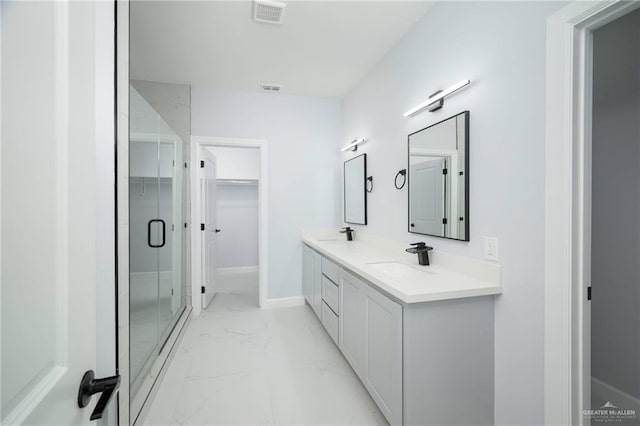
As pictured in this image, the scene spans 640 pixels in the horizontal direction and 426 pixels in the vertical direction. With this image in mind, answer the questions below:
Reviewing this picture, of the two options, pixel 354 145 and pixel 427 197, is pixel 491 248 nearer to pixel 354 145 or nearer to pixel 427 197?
pixel 427 197

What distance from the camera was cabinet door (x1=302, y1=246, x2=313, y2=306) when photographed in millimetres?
3287

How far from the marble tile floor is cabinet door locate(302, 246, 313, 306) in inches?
14.8

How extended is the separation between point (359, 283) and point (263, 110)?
2613 millimetres

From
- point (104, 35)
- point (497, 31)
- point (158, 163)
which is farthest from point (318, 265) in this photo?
point (104, 35)

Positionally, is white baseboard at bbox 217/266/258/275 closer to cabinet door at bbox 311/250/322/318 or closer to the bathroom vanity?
cabinet door at bbox 311/250/322/318

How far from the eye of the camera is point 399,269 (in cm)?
206

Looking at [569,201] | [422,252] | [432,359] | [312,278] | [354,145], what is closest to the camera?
[569,201]

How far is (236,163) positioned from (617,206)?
4872 mm

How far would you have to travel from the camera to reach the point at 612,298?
1780mm

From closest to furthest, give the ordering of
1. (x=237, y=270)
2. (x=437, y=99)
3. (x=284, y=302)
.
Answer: (x=437, y=99) < (x=284, y=302) < (x=237, y=270)

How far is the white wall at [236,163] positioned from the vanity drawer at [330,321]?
3.15 metres

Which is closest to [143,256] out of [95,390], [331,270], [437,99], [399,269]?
[331,270]

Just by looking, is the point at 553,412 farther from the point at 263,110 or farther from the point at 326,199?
the point at 263,110

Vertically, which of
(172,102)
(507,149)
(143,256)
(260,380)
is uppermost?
(172,102)
